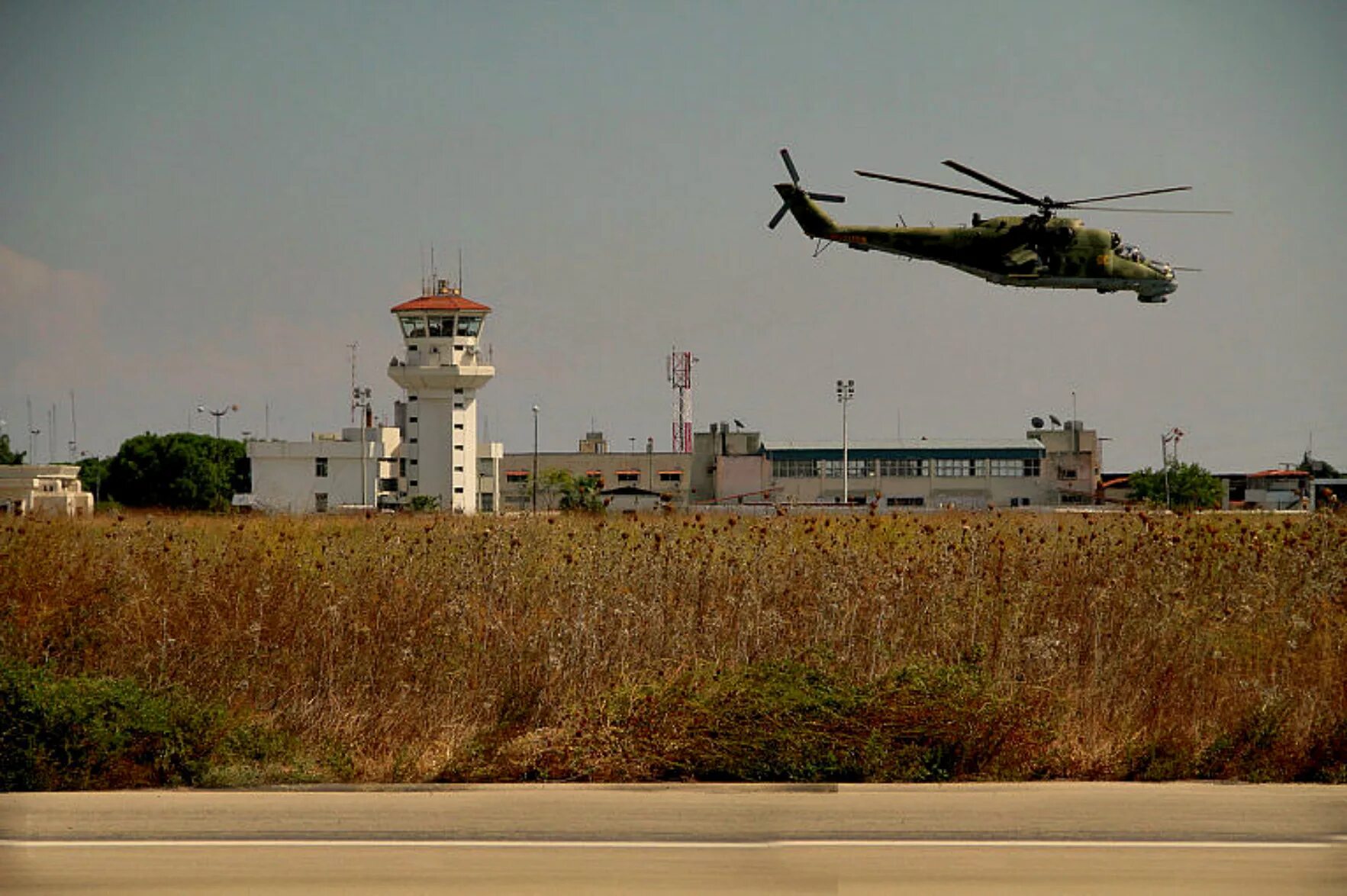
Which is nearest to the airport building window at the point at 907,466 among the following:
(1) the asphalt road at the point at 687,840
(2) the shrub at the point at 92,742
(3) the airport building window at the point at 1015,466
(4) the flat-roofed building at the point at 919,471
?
(4) the flat-roofed building at the point at 919,471

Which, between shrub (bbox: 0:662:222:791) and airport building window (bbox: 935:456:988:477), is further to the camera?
airport building window (bbox: 935:456:988:477)

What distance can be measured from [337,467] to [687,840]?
3946 inches

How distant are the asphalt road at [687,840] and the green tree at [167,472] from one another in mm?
93889

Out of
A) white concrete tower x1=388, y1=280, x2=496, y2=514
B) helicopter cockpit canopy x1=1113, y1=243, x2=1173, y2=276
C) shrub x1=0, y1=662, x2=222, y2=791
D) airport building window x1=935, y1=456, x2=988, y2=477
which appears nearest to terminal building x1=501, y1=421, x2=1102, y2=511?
airport building window x1=935, y1=456, x2=988, y2=477

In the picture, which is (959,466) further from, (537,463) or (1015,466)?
(537,463)

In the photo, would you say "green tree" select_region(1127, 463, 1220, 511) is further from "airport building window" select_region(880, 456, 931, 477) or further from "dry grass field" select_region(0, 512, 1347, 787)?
"dry grass field" select_region(0, 512, 1347, 787)

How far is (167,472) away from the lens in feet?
339

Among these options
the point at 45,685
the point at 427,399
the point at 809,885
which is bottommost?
the point at 809,885

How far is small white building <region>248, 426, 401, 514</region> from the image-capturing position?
105m

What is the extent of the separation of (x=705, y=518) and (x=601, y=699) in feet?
47.0

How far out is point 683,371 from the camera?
409 ft

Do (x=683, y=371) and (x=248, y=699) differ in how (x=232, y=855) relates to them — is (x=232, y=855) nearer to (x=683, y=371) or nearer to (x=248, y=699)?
(x=248, y=699)

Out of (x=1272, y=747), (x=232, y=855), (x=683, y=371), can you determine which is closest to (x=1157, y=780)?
(x=1272, y=747)

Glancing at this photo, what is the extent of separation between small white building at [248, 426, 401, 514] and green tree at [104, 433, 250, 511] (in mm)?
3201
